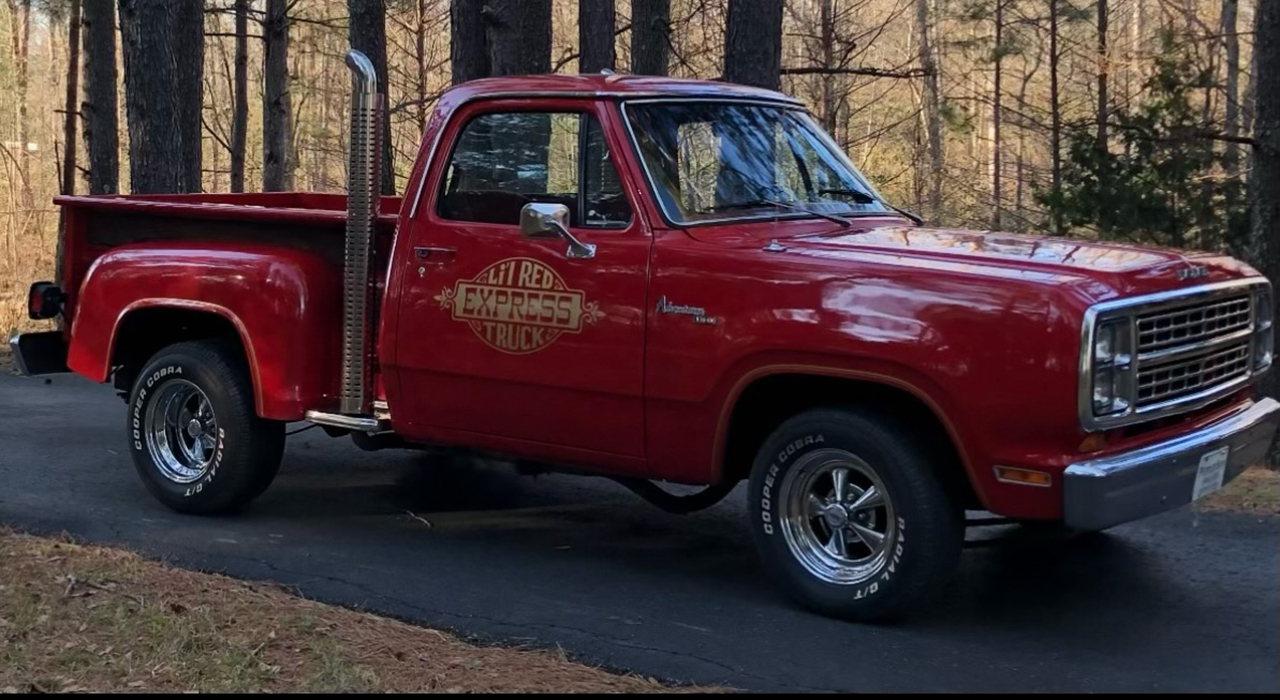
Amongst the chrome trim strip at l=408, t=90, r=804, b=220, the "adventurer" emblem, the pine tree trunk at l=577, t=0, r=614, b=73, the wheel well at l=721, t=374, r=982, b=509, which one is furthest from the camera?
the pine tree trunk at l=577, t=0, r=614, b=73

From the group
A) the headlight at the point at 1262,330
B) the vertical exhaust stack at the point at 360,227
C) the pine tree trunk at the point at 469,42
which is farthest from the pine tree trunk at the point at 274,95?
the headlight at the point at 1262,330

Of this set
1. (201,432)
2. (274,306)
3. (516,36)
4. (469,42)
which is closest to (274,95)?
(469,42)

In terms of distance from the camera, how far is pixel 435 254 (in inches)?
248

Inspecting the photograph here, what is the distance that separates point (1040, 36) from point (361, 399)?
15.8 m

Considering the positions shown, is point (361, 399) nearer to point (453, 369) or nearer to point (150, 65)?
point (453, 369)

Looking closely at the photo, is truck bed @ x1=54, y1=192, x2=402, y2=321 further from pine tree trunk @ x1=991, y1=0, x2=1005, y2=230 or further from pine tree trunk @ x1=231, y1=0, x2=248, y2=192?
pine tree trunk @ x1=231, y1=0, x2=248, y2=192

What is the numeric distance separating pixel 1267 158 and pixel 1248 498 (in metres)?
4.53

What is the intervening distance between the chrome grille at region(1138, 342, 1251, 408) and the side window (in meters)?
2.15

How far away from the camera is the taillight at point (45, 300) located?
754cm

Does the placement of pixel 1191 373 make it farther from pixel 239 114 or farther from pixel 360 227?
pixel 239 114

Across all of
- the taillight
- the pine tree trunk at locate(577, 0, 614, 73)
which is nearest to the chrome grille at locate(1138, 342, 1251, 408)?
the taillight

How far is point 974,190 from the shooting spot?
24.0m

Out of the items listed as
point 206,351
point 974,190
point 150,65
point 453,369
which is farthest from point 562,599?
point 974,190

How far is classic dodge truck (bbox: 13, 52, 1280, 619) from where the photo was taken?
492cm
